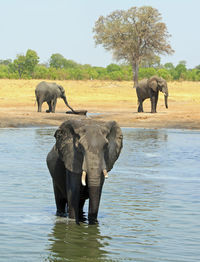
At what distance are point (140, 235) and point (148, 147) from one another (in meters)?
11.5

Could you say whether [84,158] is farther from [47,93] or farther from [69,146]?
[47,93]

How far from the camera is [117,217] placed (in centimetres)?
902

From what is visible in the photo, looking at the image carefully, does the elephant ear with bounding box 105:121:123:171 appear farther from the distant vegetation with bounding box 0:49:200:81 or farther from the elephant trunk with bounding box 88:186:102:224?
the distant vegetation with bounding box 0:49:200:81

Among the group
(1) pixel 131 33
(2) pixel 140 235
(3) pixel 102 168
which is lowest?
(2) pixel 140 235

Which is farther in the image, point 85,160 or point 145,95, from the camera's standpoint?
point 145,95

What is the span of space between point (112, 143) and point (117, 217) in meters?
1.65

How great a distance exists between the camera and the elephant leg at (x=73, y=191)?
7684 mm

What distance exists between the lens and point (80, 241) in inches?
299

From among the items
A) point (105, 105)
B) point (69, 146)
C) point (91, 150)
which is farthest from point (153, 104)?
point (91, 150)

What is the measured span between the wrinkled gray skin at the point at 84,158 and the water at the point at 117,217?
0.48 metres

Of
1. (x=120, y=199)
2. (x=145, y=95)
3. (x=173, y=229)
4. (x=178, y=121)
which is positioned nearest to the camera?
(x=173, y=229)

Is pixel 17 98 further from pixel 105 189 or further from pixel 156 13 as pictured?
pixel 105 189

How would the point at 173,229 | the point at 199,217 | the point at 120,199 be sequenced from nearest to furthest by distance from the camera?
the point at 173,229 < the point at 199,217 < the point at 120,199

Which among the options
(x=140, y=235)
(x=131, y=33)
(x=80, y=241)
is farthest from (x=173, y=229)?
(x=131, y=33)
